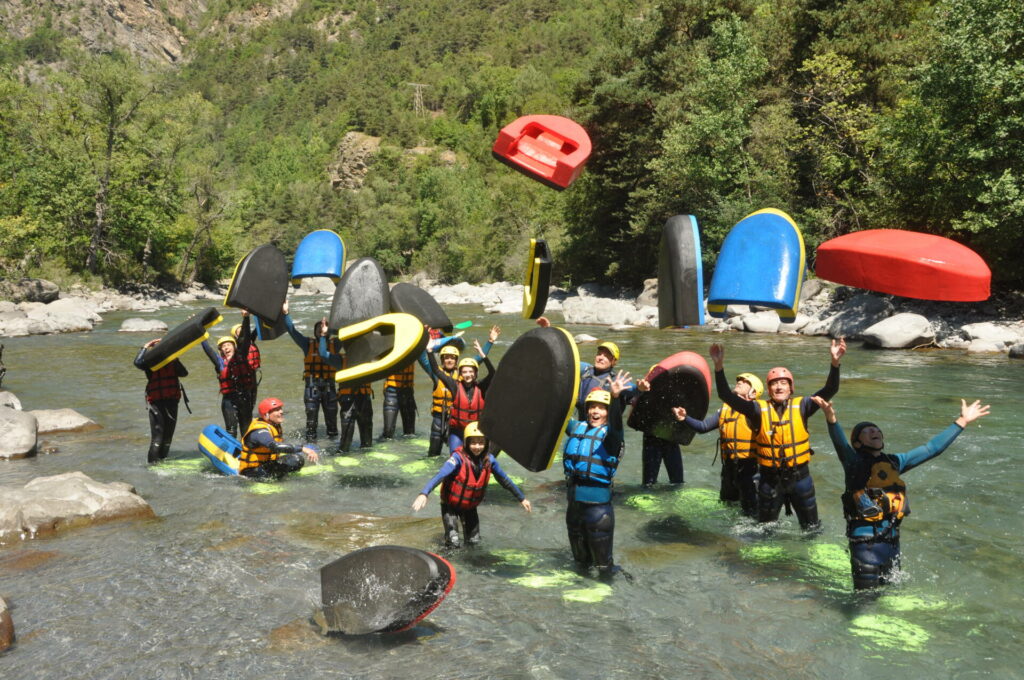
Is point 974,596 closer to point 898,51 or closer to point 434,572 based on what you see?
point 434,572

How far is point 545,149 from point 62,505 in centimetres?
543

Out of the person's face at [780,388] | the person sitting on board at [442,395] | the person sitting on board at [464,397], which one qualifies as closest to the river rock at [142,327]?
the person sitting on board at [442,395]

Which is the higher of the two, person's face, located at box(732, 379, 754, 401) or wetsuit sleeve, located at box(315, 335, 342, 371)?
person's face, located at box(732, 379, 754, 401)

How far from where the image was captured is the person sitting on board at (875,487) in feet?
17.6

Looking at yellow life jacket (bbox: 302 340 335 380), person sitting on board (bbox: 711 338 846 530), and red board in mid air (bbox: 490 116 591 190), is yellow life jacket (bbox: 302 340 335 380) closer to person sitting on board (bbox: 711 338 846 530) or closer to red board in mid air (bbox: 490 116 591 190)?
red board in mid air (bbox: 490 116 591 190)

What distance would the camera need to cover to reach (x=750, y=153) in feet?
96.7

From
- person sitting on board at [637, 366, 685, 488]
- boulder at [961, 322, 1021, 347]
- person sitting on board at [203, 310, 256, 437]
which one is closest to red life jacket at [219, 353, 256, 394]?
person sitting on board at [203, 310, 256, 437]

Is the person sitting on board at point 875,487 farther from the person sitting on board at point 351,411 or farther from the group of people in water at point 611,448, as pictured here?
the person sitting on board at point 351,411

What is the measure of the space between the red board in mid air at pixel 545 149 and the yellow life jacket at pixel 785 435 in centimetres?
251

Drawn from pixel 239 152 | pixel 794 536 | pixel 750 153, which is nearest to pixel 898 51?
pixel 750 153

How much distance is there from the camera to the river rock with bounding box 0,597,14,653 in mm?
4945

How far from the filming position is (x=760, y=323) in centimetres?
2345

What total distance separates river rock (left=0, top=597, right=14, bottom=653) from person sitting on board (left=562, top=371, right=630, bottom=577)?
12.1ft

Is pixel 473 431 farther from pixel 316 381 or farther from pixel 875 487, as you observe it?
pixel 316 381
